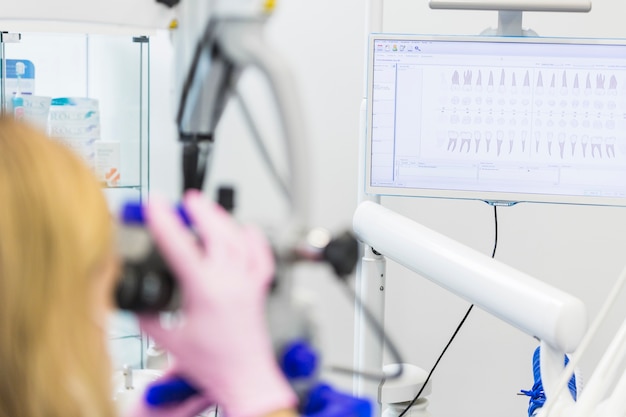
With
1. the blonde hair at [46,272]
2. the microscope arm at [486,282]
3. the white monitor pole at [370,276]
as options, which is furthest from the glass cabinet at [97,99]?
the blonde hair at [46,272]

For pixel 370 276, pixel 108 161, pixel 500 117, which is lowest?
pixel 370 276

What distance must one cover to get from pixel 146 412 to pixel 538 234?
1842 millimetres

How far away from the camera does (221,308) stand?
0.61 meters

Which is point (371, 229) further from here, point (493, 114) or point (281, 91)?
point (493, 114)

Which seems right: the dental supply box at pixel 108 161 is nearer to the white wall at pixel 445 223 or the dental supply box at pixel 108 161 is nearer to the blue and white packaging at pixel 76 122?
the blue and white packaging at pixel 76 122

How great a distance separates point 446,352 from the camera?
8.23 feet

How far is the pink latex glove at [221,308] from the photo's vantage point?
1.97 feet

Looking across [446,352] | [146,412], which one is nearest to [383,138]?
[446,352]

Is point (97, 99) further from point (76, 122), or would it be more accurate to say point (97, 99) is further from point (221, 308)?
point (221, 308)

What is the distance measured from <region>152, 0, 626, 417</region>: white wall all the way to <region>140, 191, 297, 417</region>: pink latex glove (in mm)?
1678

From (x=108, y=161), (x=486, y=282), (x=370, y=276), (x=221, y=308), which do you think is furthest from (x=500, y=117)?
(x=221, y=308)

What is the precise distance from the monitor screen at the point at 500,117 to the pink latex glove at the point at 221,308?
126 cm

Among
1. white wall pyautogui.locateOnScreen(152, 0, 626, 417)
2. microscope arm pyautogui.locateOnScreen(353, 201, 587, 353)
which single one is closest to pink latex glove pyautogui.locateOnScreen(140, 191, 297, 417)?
microscope arm pyautogui.locateOnScreen(353, 201, 587, 353)

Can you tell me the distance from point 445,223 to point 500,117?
2.05 ft
